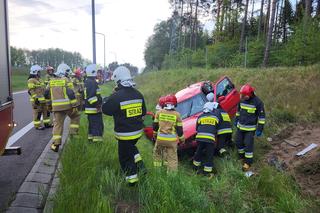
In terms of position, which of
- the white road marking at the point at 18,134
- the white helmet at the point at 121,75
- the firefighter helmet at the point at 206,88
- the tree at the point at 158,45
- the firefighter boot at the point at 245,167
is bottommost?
the firefighter boot at the point at 245,167

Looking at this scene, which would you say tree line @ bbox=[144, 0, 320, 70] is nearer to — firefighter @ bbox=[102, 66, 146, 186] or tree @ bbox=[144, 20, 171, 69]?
tree @ bbox=[144, 20, 171, 69]

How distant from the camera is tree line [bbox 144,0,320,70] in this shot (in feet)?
50.7

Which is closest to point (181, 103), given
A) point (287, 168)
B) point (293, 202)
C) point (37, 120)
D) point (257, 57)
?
point (287, 168)

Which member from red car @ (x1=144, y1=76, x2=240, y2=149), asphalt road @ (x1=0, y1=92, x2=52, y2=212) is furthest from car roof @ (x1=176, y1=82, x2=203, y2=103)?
asphalt road @ (x1=0, y1=92, x2=52, y2=212)

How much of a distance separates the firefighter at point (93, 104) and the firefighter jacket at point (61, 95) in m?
0.39

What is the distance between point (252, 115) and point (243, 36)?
24.9 m

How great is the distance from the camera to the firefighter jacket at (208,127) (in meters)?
7.18

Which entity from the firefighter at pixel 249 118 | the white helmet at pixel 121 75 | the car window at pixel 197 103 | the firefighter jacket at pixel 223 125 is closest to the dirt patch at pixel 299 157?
the firefighter at pixel 249 118

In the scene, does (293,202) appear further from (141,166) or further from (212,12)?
(212,12)

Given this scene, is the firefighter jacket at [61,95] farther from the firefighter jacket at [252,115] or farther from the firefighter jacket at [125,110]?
the firefighter jacket at [252,115]

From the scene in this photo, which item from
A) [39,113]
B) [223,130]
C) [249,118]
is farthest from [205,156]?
[39,113]

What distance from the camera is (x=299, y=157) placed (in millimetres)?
7348

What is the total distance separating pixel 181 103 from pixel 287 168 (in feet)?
10.9

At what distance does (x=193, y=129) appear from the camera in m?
7.97
